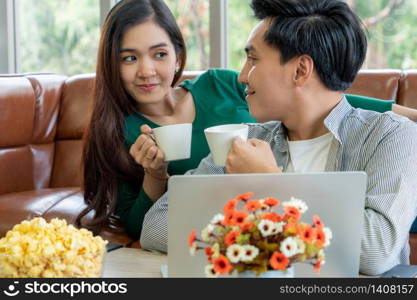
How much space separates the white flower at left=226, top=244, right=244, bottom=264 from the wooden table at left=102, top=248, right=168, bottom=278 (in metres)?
0.45

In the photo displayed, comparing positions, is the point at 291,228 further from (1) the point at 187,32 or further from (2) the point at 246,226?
(1) the point at 187,32

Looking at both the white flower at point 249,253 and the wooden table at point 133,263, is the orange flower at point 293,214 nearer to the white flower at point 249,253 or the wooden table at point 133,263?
the white flower at point 249,253

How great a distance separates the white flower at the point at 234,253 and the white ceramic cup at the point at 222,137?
53 cm

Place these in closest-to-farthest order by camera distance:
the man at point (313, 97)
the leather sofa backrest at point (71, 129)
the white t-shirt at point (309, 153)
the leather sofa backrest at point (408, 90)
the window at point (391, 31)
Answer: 1. the man at point (313, 97)
2. the white t-shirt at point (309, 153)
3. the leather sofa backrest at point (408, 90)
4. the leather sofa backrest at point (71, 129)
5. the window at point (391, 31)

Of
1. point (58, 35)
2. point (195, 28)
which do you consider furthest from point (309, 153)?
point (58, 35)

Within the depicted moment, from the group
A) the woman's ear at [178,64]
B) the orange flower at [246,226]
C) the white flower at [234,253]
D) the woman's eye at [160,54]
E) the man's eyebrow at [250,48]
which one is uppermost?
the man's eyebrow at [250,48]

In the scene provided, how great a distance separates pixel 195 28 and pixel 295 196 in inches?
122

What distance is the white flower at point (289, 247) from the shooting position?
1045 millimetres

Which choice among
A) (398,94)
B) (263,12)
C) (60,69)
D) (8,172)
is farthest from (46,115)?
(263,12)

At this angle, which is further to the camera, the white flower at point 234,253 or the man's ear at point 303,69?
the man's ear at point 303,69

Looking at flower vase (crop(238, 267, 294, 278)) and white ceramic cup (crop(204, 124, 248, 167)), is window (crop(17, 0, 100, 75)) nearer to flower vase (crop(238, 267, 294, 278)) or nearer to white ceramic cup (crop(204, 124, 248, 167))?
white ceramic cup (crop(204, 124, 248, 167))

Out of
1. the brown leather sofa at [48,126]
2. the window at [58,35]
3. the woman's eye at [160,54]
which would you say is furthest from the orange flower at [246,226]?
the window at [58,35]

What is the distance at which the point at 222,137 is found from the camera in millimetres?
1566

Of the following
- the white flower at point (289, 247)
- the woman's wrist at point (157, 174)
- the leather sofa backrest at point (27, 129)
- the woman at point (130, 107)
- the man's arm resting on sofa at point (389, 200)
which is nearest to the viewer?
the white flower at point (289, 247)
